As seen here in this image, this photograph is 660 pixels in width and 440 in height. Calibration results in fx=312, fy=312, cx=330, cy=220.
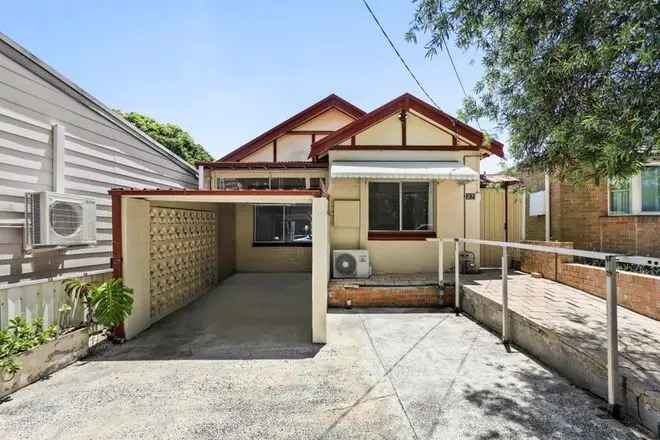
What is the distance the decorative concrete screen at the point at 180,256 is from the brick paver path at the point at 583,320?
24.6 feet

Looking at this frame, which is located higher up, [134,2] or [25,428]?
[134,2]

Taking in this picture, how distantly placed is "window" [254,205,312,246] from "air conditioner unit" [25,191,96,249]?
Result: 285 inches

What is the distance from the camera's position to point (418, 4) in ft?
18.1

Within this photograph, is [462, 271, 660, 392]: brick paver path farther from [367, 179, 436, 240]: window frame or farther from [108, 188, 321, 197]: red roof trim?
[108, 188, 321, 197]: red roof trim

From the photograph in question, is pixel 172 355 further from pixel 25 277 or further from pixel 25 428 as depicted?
pixel 25 277

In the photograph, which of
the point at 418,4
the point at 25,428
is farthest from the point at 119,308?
the point at 418,4

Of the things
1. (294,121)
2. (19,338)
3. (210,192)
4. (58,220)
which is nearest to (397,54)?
(210,192)

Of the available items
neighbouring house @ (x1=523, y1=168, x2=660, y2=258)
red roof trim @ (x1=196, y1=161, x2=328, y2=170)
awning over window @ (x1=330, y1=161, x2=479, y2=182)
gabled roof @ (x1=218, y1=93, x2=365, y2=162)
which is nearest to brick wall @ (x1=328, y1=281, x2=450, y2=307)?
awning over window @ (x1=330, y1=161, x2=479, y2=182)

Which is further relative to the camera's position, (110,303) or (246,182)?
(246,182)

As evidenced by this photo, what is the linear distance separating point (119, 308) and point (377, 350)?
4.67m

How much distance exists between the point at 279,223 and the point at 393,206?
5392 mm

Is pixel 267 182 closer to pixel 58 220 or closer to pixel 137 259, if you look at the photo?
pixel 137 259

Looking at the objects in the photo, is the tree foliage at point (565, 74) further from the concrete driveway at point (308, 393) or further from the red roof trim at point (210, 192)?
the red roof trim at point (210, 192)

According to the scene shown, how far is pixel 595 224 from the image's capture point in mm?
9289
